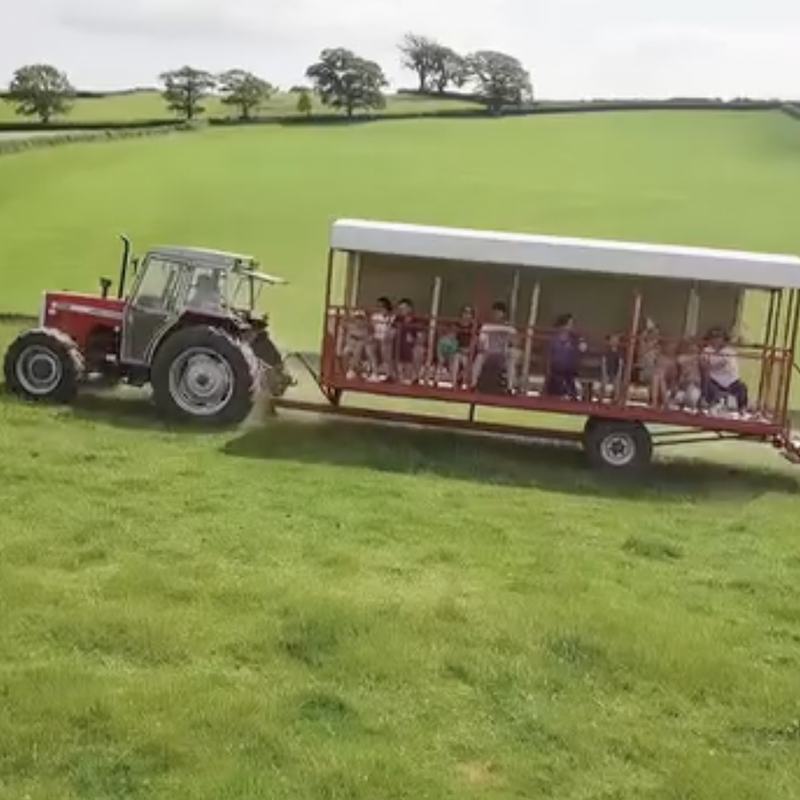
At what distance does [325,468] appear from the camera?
13.3 meters

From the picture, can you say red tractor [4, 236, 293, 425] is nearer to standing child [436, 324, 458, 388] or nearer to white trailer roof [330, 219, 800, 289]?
white trailer roof [330, 219, 800, 289]

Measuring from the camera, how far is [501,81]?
265ft

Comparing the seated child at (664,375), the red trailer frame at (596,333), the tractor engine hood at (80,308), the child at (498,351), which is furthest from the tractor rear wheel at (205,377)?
the seated child at (664,375)

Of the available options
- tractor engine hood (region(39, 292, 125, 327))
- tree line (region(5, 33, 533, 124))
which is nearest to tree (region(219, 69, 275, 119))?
tree line (region(5, 33, 533, 124))

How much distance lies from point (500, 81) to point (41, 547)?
243 feet

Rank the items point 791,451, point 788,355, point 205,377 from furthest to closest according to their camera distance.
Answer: point 205,377 < point 791,451 < point 788,355

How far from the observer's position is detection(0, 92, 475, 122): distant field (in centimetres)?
7356

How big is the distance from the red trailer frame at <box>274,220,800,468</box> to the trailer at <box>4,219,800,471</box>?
20 mm

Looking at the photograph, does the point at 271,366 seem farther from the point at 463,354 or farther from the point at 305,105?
the point at 305,105

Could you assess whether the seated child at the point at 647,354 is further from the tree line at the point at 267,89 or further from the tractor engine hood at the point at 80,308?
the tree line at the point at 267,89

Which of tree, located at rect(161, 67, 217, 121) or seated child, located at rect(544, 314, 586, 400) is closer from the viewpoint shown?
seated child, located at rect(544, 314, 586, 400)

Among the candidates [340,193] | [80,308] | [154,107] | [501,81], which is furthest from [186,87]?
[80,308]

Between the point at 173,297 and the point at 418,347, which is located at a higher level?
the point at 173,297

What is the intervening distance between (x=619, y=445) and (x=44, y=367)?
629 centimetres
